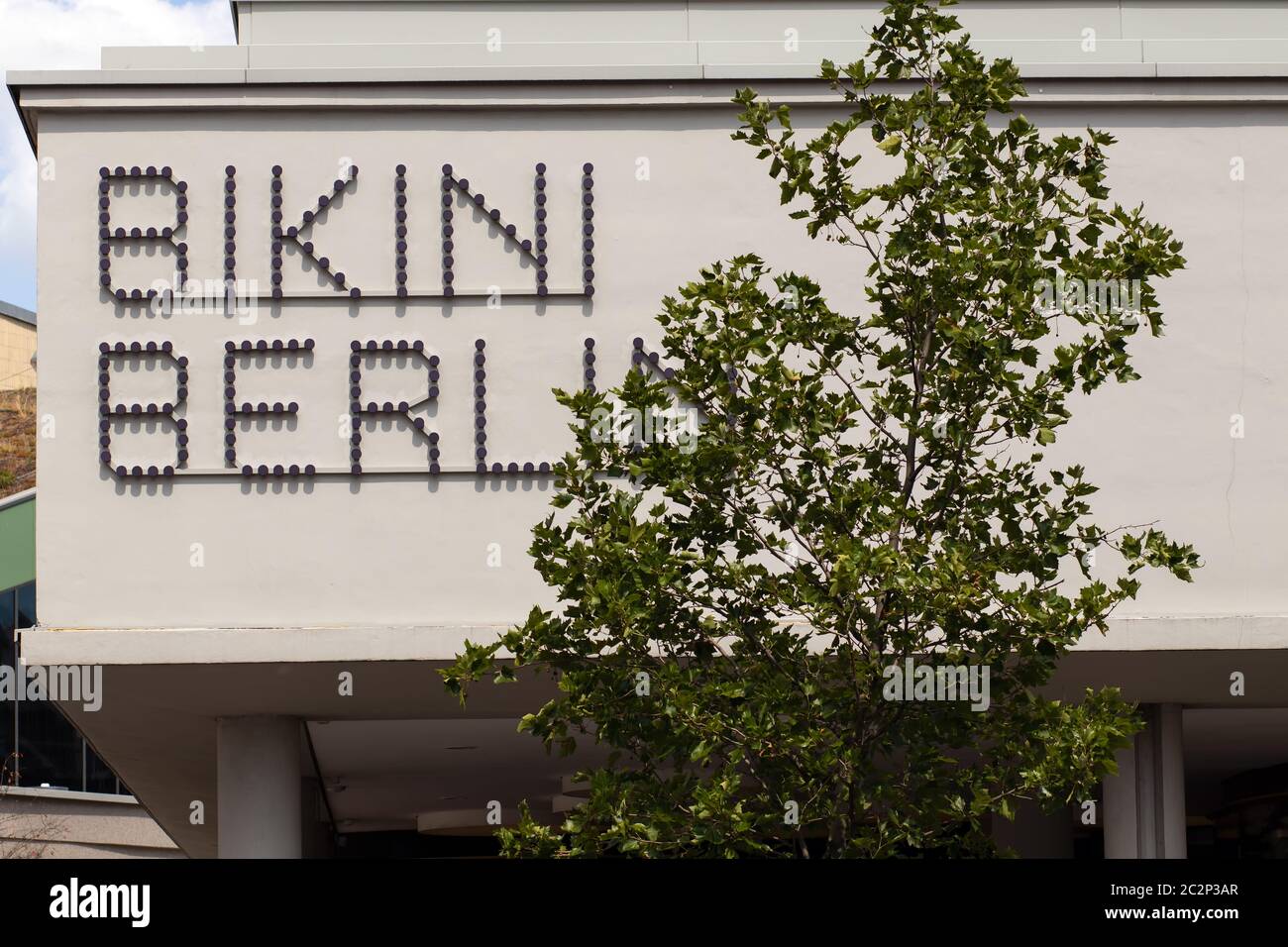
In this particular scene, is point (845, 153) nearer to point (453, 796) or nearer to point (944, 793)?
point (944, 793)

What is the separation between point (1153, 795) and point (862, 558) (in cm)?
992

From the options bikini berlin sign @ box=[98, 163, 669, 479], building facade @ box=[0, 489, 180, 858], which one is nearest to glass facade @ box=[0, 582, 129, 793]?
building facade @ box=[0, 489, 180, 858]

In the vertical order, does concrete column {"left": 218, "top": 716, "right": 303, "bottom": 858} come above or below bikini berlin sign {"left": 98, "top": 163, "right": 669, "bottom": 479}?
below

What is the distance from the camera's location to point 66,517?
46.8ft

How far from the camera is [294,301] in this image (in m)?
14.4

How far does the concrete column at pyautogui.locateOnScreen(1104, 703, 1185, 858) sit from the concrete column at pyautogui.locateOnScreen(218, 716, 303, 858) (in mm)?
8031

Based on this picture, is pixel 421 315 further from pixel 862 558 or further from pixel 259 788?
pixel 862 558

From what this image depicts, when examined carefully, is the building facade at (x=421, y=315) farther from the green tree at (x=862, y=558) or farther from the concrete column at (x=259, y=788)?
the green tree at (x=862, y=558)

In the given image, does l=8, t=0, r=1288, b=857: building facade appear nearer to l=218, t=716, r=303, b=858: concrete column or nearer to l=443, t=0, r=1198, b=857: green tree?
l=218, t=716, r=303, b=858: concrete column

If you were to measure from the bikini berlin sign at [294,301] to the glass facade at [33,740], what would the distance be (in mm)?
28567

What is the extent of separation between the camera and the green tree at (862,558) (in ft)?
Result: 29.7

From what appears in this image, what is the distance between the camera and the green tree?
9055 millimetres

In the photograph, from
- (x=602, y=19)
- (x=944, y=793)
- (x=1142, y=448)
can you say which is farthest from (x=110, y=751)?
(x=944, y=793)

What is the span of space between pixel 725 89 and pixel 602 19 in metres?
2.50
